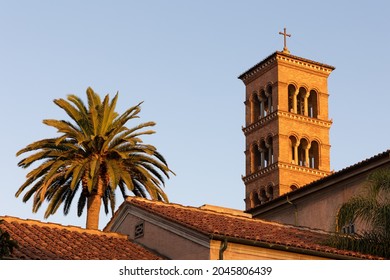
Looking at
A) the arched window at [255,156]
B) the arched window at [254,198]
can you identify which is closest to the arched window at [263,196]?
the arched window at [254,198]

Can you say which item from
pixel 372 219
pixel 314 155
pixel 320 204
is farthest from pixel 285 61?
pixel 372 219

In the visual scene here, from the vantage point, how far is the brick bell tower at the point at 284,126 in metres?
73.1

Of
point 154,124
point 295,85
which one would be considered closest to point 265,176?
point 295,85

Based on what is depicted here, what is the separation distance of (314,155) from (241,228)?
52352mm

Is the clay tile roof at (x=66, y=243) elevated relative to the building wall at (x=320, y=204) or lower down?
lower down

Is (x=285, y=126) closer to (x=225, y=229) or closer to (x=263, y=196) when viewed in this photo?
(x=263, y=196)

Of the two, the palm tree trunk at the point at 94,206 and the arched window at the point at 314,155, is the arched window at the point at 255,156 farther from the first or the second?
the palm tree trunk at the point at 94,206

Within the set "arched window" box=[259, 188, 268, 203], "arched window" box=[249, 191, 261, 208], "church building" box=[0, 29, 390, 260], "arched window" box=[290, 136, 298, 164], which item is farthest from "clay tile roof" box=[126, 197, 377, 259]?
"arched window" box=[249, 191, 261, 208]

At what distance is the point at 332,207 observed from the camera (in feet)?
→ 117

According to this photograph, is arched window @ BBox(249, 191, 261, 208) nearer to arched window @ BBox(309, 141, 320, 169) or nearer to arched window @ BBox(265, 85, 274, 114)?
arched window @ BBox(309, 141, 320, 169)

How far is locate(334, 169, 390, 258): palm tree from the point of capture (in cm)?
2570

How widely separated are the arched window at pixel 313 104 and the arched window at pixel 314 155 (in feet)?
8.95

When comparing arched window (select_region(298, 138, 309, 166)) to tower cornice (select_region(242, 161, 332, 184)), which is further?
arched window (select_region(298, 138, 309, 166))

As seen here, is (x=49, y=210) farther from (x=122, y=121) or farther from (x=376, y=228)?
(x=376, y=228)
